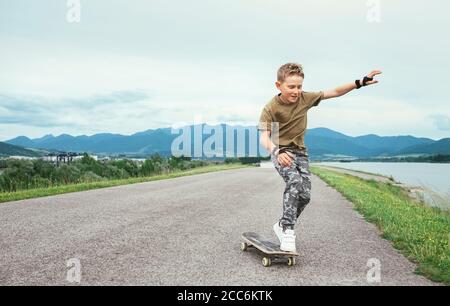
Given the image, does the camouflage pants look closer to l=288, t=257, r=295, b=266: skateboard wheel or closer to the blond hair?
l=288, t=257, r=295, b=266: skateboard wheel

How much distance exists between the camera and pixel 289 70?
5.14 metres

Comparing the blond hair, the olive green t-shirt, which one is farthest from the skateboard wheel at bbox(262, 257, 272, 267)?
the blond hair

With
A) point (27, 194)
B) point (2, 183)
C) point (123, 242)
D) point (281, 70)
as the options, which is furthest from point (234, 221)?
point (2, 183)

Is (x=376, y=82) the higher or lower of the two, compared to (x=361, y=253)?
higher

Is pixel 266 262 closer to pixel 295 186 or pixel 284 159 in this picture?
pixel 295 186

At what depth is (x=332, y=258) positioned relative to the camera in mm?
5398

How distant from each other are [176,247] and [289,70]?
102 inches

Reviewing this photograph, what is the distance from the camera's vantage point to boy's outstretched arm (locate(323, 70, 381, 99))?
5.20 m

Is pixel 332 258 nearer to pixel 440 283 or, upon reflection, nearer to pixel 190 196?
pixel 440 283

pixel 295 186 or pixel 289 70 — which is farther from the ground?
pixel 289 70

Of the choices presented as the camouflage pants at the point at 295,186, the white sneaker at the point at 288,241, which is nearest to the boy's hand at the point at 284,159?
the camouflage pants at the point at 295,186

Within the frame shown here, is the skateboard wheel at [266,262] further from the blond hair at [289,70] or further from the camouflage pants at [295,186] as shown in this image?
the blond hair at [289,70]

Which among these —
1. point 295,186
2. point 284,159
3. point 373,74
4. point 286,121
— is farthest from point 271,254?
point 373,74
